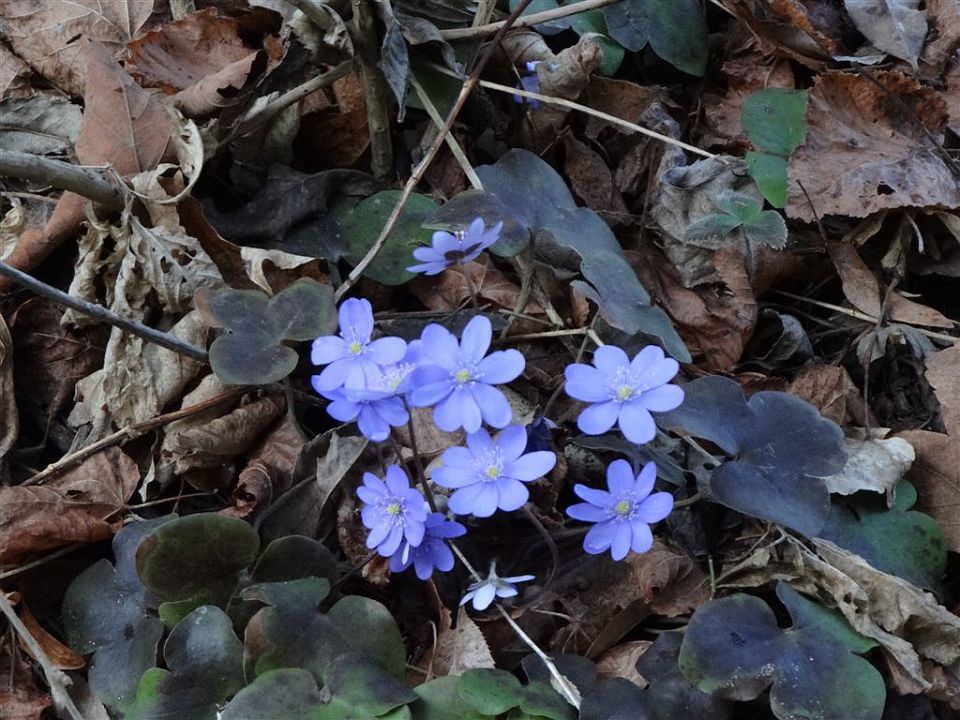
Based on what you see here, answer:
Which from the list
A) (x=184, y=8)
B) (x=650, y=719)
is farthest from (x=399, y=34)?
(x=650, y=719)

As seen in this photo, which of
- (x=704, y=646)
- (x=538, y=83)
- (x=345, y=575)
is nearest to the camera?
(x=704, y=646)

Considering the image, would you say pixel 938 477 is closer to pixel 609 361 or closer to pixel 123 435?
pixel 609 361

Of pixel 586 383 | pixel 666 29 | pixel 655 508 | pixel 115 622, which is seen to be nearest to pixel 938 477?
pixel 655 508

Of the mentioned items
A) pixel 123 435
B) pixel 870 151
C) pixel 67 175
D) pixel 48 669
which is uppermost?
pixel 67 175

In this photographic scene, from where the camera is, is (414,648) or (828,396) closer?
(414,648)

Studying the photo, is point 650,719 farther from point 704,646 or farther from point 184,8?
point 184,8

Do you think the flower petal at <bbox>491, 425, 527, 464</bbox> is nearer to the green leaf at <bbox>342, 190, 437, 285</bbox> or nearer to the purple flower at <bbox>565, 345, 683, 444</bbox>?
the purple flower at <bbox>565, 345, 683, 444</bbox>
